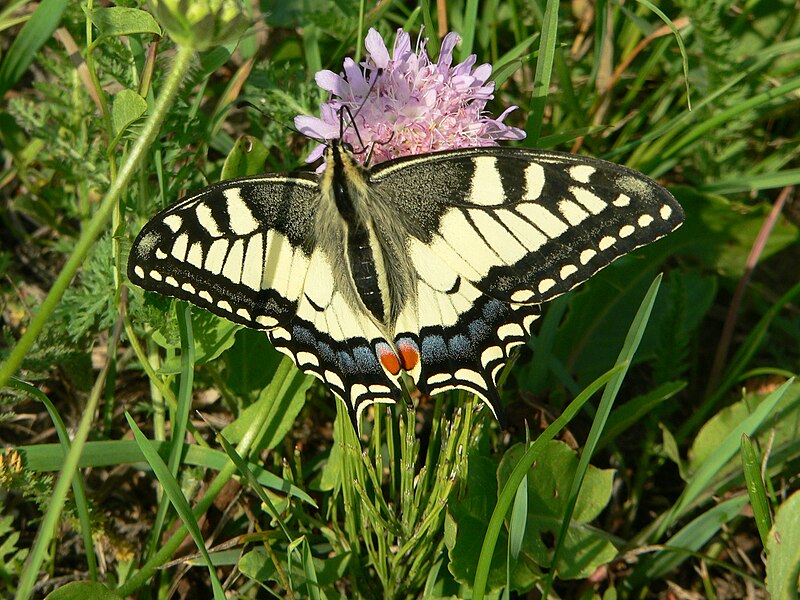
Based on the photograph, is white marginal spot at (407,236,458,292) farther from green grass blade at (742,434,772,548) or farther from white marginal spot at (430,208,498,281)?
green grass blade at (742,434,772,548)

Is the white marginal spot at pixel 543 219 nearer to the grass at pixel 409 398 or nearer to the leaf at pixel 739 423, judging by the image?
the grass at pixel 409 398

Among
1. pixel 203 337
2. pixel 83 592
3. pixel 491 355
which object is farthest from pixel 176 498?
pixel 491 355

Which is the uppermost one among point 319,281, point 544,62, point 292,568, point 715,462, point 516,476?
point 544,62

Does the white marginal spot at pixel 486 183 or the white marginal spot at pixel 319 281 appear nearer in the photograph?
the white marginal spot at pixel 486 183

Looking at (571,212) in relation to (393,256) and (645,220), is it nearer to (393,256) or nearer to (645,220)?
(645,220)

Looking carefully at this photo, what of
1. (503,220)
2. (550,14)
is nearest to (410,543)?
(503,220)

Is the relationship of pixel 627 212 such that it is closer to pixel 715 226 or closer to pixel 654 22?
pixel 715 226

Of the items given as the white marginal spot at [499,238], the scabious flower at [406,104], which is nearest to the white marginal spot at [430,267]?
the white marginal spot at [499,238]

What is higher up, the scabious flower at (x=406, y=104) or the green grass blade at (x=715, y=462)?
the scabious flower at (x=406, y=104)
